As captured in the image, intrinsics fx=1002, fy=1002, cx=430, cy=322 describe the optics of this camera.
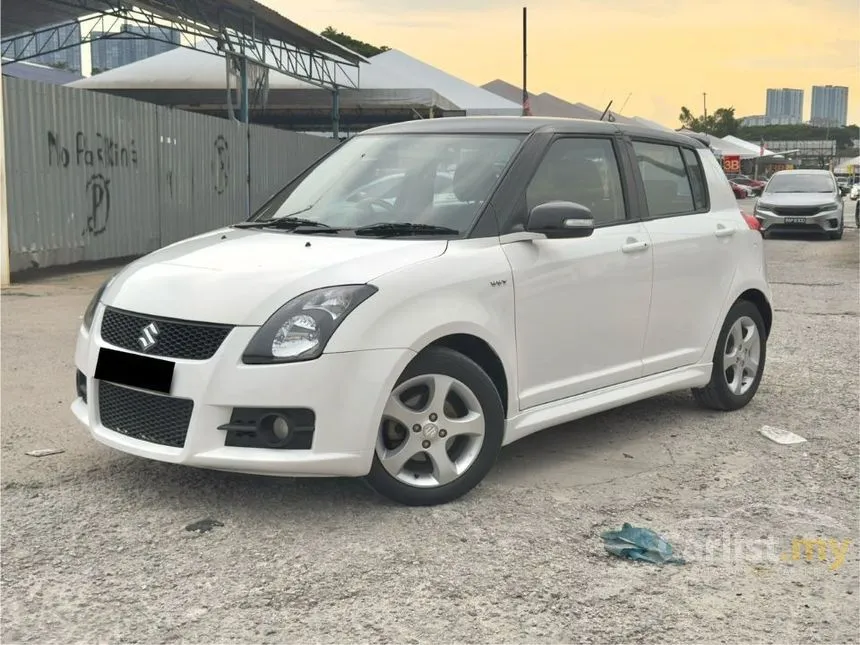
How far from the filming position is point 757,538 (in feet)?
13.0

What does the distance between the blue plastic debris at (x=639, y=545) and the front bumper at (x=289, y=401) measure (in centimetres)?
100

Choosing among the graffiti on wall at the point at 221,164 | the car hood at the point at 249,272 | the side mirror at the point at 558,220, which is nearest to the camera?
the car hood at the point at 249,272

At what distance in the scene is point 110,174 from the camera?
14.0 m

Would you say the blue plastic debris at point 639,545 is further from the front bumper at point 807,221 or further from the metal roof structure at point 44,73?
the metal roof structure at point 44,73

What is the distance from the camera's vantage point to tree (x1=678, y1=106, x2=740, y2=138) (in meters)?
108

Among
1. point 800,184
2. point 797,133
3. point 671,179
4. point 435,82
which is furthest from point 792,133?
point 671,179

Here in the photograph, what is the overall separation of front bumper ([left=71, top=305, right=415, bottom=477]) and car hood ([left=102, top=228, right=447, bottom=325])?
6.2 inches

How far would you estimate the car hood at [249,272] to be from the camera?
3.86m

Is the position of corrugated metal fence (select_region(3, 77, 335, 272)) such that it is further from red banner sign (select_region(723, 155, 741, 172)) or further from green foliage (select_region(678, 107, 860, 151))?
green foliage (select_region(678, 107, 860, 151))

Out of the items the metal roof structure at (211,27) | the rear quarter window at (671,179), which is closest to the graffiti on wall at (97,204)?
the metal roof structure at (211,27)

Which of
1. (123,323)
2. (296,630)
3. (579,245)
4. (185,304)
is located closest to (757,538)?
(579,245)

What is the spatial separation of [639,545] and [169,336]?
1.98 m

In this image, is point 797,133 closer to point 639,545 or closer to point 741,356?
point 741,356

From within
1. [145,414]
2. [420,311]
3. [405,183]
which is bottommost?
[145,414]
